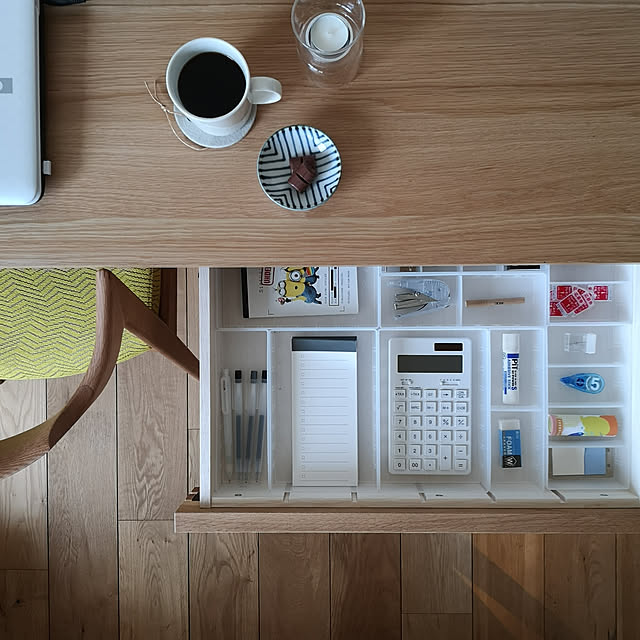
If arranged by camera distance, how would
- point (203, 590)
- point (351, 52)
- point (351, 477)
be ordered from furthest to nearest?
point (203, 590)
point (351, 477)
point (351, 52)

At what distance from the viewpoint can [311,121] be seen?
2.46ft

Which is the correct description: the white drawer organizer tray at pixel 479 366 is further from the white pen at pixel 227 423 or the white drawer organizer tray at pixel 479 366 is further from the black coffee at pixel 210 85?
the black coffee at pixel 210 85

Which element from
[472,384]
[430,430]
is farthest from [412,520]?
[472,384]

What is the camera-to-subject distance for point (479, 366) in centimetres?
120

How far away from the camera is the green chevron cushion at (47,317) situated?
42.4 inches

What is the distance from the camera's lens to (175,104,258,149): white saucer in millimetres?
740

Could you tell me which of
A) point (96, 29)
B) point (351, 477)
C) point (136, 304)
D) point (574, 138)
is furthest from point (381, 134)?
point (351, 477)

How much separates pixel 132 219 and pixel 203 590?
4.09ft

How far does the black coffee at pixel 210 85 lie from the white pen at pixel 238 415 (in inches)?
24.2

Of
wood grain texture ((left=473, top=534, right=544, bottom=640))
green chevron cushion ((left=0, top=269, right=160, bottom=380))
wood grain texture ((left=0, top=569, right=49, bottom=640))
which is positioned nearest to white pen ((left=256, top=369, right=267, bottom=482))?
green chevron cushion ((left=0, top=269, right=160, bottom=380))

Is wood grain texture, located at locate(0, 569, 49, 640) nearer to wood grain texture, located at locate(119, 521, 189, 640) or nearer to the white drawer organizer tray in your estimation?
wood grain texture, located at locate(119, 521, 189, 640)

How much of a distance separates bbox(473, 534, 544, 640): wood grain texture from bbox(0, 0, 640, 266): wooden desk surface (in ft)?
3.68

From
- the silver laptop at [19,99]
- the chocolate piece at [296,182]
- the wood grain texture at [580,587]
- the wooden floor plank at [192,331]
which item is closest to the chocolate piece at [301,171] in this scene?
the chocolate piece at [296,182]

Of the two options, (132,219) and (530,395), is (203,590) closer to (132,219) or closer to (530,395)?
(530,395)
